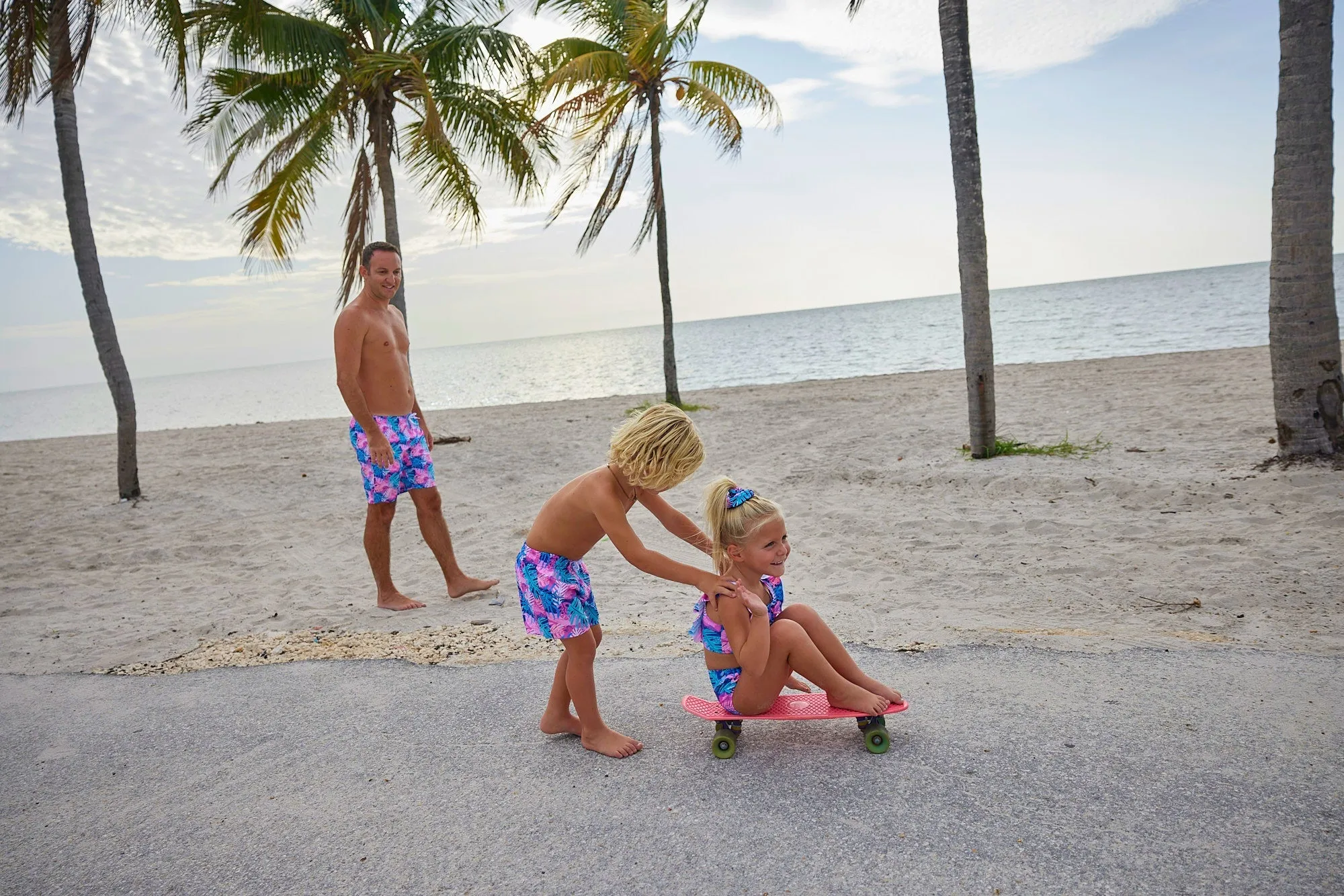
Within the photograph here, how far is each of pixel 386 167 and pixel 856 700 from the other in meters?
11.5

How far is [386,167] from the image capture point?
12.1m

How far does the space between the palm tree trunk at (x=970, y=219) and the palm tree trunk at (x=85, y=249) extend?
8.33 m

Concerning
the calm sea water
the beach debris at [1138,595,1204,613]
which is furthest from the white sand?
the calm sea water

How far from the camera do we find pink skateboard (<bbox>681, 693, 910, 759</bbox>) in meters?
2.80

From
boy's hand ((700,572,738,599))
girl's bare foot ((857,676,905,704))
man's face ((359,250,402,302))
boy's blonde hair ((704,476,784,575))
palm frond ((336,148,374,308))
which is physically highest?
palm frond ((336,148,374,308))

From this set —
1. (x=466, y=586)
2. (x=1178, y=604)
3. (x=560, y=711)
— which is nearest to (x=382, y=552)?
(x=466, y=586)

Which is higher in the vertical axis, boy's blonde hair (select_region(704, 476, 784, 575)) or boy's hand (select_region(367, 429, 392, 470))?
boy's hand (select_region(367, 429, 392, 470))

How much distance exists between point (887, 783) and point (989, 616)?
194cm

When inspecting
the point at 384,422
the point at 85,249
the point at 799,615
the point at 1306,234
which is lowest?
the point at 799,615

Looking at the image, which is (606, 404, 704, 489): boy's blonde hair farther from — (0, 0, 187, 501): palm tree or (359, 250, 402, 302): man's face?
(0, 0, 187, 501): palm tree

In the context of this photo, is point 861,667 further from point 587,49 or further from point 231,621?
point 587,49

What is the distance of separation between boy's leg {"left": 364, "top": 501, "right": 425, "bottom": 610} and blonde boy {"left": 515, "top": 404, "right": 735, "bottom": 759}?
7.63 ft

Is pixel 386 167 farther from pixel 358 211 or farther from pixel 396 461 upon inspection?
pixel 396 461

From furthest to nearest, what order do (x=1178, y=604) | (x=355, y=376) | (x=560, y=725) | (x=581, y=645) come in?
(x=355, y=376) < (x=1178, y=604) < (x=560, y=725) < (x=581, y=645)
